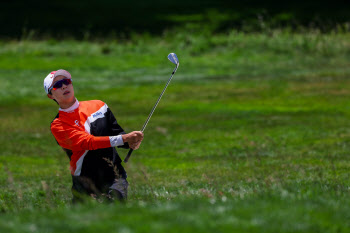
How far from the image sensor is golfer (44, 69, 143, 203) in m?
Result: 8.19

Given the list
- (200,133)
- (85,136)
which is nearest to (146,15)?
(200,133)

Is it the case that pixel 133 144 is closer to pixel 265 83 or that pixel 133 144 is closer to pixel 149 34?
pixel 265 83

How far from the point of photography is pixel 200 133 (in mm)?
20547

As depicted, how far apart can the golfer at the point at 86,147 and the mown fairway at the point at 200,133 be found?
367mm

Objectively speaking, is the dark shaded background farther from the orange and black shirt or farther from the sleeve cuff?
the sleeve cuff

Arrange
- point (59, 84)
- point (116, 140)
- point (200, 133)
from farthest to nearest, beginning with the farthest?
point (200, 133)
point (59, 84)
point (116, 140)

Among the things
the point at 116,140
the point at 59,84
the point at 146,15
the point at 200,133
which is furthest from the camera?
the point at 146,15

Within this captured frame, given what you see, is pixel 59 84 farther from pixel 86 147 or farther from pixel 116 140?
pixel 116 140

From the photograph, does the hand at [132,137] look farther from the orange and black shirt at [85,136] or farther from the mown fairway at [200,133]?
the mown fairway at [200,133]

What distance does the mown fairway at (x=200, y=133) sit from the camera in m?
6.48

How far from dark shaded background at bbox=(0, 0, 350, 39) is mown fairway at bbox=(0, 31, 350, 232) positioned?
201 inches

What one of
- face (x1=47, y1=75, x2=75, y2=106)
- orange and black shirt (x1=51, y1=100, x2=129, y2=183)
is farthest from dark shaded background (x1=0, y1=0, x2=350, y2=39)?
face (x1=47, y1=75, x2=75, y2=106)

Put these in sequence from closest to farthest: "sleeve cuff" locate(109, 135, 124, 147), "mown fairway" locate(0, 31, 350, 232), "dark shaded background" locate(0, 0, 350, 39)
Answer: "mown fairway" locate(0, 31, 350, 232) → "sleeve cuff" locate(109, 135, 124, 147) → "dark shaded background" locate(0, 0, 350, 39)

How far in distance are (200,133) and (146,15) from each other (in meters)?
37.7
